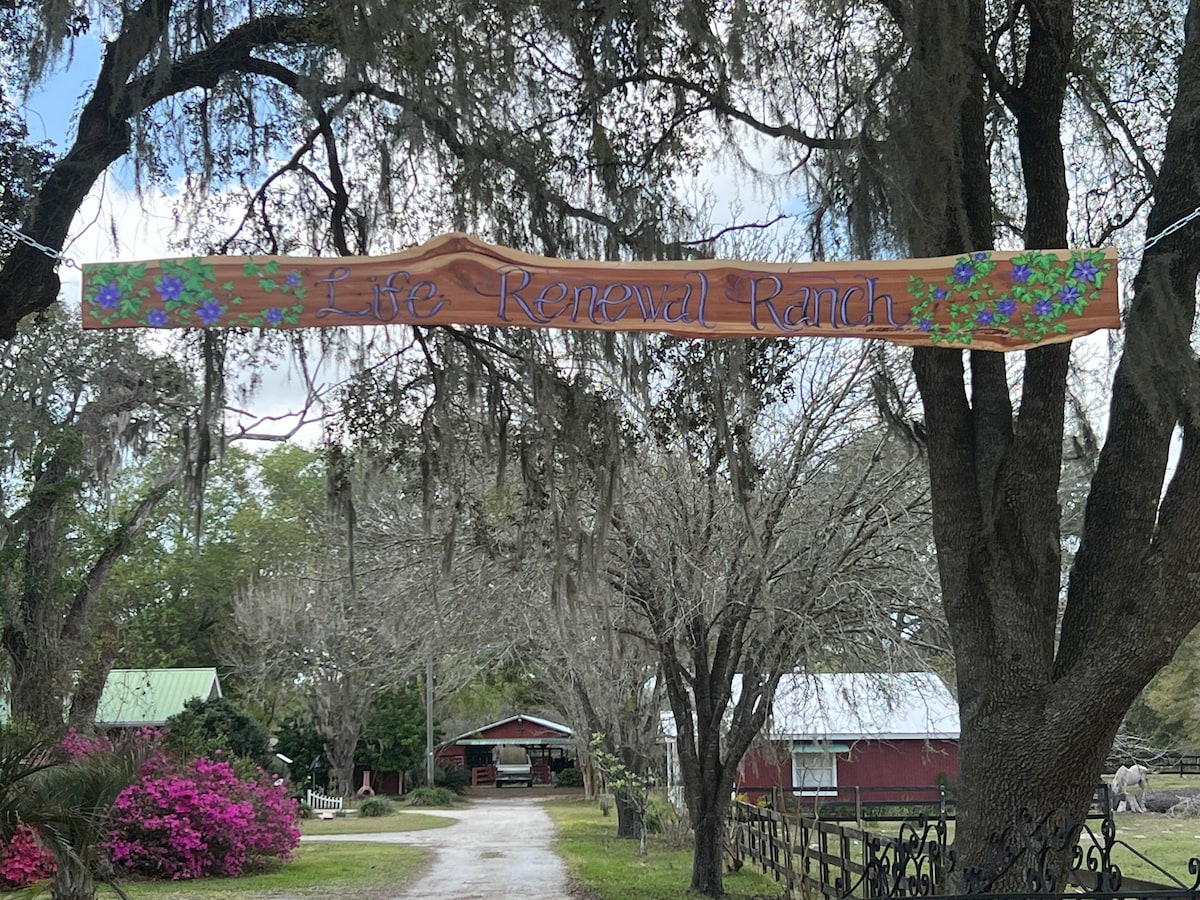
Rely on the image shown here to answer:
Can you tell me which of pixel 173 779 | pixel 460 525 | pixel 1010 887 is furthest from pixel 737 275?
pixel 173 779

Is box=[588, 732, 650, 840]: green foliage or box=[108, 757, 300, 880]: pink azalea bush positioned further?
box=[588, 732, 650, 840]: green foliage

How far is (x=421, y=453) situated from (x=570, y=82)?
2737mm

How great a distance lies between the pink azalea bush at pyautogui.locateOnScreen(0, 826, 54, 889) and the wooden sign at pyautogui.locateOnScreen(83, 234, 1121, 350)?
9.84m

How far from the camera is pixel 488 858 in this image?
695 inches

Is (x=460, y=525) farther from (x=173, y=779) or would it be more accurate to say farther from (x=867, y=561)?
(x=173, y=779)

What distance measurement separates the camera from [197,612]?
3925 cm

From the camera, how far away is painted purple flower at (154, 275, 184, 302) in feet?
14.9

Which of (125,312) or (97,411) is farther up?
(97,411)

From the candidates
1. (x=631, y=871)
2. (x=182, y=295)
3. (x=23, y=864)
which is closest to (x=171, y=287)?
(x=182, y=295)

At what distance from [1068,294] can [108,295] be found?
12.4ft

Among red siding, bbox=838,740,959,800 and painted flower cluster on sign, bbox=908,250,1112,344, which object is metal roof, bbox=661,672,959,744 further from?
red siding, bbox=838,740,959,800

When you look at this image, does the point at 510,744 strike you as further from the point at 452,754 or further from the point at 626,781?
the point at 626,781

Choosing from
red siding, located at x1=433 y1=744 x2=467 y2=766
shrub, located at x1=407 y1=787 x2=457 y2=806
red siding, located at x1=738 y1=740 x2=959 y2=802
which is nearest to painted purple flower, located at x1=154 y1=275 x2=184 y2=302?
→ red siding, located at x1=738 y1=740 x2=959 y2=802

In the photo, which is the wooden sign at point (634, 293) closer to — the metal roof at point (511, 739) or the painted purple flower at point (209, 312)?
the painted purple flower at point (209, 312)
